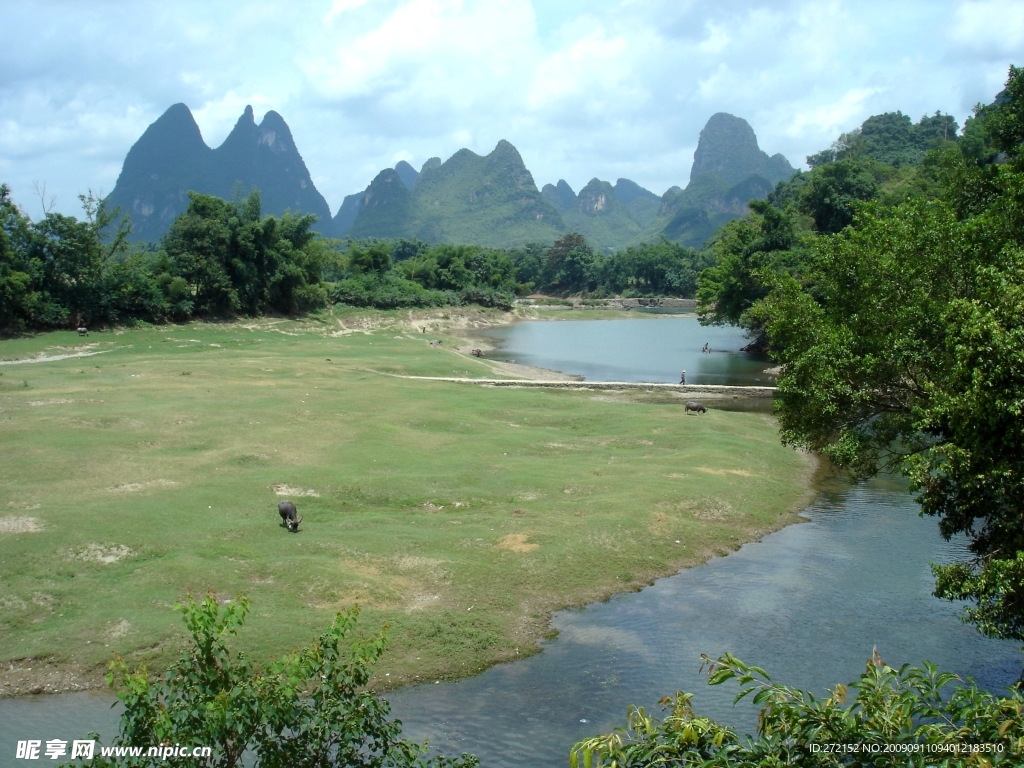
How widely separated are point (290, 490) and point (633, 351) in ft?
193

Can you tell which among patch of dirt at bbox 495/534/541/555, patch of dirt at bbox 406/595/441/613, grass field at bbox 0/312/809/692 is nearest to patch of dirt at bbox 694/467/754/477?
grass field at bbox 0/312/809/692

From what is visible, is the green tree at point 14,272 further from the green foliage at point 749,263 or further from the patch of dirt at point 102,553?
the green foliage at point 749,263

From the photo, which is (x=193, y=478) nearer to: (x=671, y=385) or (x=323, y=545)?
(x=323, y=545)

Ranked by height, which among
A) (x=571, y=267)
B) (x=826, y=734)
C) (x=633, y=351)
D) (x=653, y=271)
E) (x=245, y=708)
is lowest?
(x=245, y=708)

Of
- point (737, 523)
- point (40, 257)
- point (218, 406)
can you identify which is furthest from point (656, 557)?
point (40, 257)

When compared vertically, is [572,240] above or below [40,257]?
above

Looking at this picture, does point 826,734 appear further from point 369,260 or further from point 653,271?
point 653,271

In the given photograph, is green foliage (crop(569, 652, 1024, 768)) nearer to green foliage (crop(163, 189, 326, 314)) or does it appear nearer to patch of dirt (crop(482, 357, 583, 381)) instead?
patch of dirt (crop(482, 357, 583, 381))

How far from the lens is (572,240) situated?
175 metres

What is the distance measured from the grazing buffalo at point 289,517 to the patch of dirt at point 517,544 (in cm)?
494

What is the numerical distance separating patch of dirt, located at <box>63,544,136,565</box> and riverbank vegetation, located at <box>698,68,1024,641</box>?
1438 cm

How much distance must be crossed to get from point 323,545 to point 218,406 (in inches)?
588

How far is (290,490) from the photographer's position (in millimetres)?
22219

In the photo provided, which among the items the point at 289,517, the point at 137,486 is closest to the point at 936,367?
the point at 289,517
